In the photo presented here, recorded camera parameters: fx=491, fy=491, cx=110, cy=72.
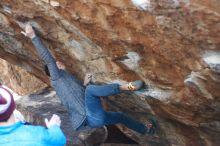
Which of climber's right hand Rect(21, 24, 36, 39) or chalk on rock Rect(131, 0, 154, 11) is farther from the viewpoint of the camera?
climber's right hand Rect(21, 24, 36, 39)

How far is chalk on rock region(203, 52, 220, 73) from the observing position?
4.46 metres

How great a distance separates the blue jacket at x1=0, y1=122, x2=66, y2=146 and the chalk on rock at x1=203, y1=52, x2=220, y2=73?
167 cm

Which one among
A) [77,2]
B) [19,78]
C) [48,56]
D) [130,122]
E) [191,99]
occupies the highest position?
[77,2]

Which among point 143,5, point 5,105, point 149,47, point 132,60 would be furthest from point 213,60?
point 5,105

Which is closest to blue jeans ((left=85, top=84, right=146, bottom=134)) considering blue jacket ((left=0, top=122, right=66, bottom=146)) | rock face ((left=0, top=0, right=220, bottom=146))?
rock face ((left=0, top=0, right=220, bottom=146))

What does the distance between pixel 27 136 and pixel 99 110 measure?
2.43m

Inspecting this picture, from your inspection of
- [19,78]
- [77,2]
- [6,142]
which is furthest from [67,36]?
[19,78]

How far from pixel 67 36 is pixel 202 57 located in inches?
67.9

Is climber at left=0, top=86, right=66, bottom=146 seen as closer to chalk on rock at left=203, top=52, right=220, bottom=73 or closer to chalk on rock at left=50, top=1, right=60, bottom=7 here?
chalk on rock at left=203, top=52, right=220, bottom=73

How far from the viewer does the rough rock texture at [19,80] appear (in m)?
10.8

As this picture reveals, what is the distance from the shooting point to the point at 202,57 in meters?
4.54

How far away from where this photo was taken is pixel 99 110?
5.86 metres

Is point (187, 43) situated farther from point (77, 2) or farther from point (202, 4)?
point (77, 2)

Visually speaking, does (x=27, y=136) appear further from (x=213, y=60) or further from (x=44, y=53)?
(x=44, y=53)
